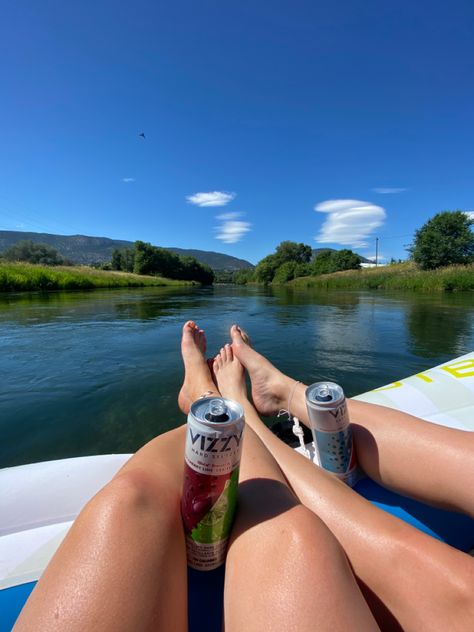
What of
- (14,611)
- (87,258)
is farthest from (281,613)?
(87,258)

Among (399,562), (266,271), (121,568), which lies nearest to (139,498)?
(121,568)

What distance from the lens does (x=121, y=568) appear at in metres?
0.52

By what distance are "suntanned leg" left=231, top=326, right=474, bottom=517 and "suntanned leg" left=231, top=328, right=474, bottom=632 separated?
269 mm

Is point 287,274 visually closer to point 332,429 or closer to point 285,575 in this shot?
point 332,429

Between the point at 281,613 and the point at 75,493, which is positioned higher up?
the point at 281,613

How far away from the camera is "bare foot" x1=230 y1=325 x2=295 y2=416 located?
70.0 inches

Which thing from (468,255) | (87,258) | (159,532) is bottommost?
(159,532)

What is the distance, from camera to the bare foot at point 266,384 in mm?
1778

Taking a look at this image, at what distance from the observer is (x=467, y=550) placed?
91cm

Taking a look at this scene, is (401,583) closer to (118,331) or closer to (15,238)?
(118,331)

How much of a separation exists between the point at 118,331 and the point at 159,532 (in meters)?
4.86

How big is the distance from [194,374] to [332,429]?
1208 mm

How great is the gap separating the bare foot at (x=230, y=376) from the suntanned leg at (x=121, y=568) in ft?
3.46

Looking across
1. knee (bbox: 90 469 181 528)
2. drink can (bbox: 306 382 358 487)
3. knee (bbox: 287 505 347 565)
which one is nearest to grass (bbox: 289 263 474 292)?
drink can (bbox: 306 382 358 487)
